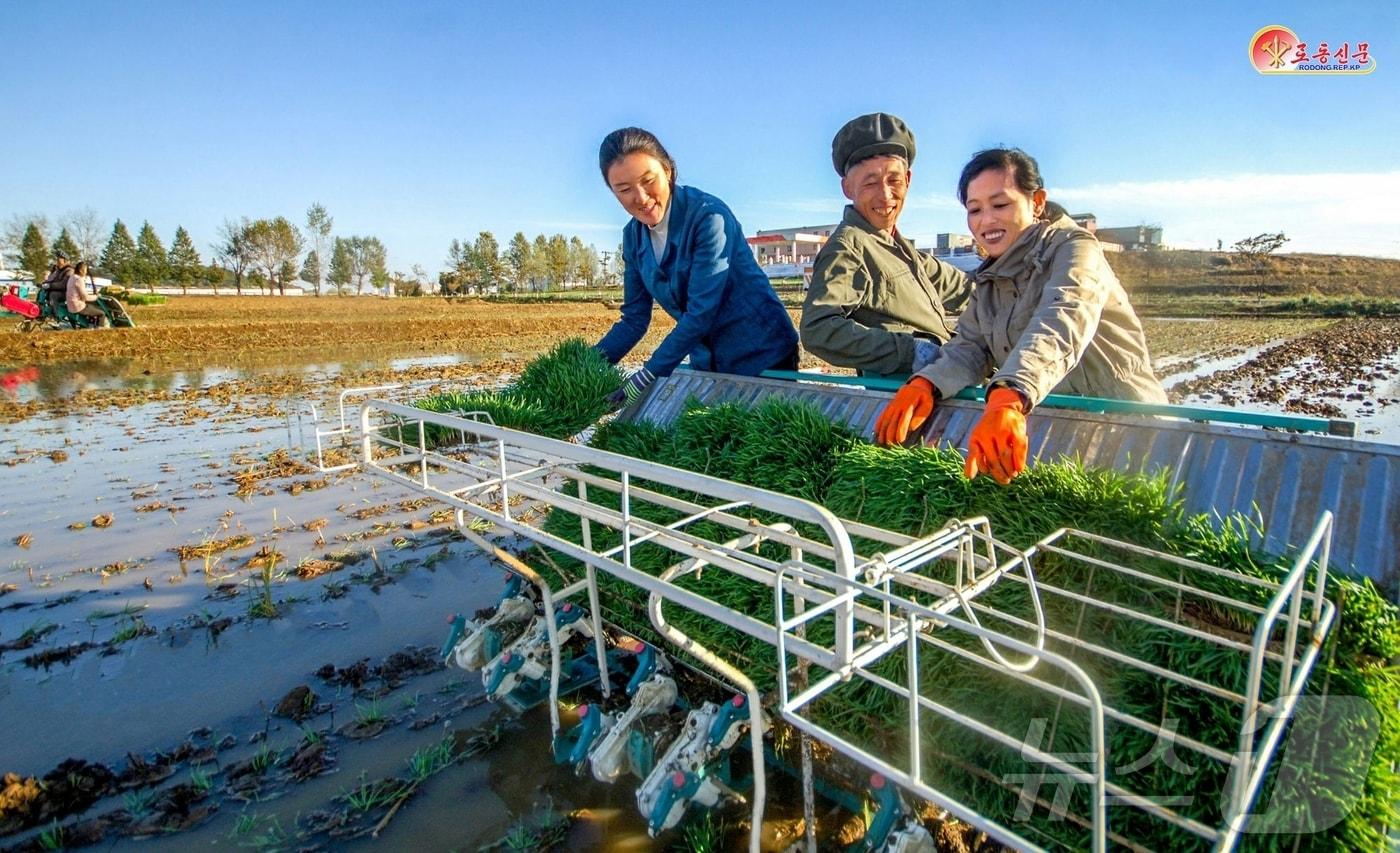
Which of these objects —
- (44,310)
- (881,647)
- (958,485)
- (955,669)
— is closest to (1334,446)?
(958,485)

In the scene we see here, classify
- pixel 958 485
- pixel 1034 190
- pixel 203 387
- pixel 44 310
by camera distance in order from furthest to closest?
pixel 44 310, pixel 203 387, pixel 1034 190, pixel 958 485

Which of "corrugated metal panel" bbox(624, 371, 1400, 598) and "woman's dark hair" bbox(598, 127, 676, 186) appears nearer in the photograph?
"corrugated metal panel" bbox(624, 371, 1400, 598)

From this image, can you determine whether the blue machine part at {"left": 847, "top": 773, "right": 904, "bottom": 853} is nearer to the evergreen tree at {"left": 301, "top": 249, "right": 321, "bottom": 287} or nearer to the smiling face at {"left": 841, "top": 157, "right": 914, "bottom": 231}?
the smiling face at {"left": 841, "top": 157, "right": 914, "bottom": 231}

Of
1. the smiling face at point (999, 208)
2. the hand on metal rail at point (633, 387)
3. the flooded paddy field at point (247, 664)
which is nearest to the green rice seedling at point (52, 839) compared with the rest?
the flooded paddy field at point (247, 664)

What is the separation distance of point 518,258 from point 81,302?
55424 mm

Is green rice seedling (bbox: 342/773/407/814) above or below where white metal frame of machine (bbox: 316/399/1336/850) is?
below

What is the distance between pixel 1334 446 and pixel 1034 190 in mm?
1207

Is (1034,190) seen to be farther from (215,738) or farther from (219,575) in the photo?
(219,575)

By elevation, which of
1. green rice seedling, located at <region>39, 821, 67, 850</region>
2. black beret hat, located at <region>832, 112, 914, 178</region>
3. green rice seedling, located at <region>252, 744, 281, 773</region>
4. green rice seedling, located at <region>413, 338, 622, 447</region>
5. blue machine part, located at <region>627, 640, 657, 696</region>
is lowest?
green rice seedling, located at <region>39, 821, 67, 850</region>

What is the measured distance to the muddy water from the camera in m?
2.94

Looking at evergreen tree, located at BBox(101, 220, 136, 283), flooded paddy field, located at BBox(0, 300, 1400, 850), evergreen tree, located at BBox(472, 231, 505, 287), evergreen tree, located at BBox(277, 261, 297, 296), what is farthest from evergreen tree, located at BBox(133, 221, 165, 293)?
flooded paddy field, located at BBox(0, 300, 1400, 850)

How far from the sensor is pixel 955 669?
2084 mm

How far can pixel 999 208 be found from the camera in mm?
2613

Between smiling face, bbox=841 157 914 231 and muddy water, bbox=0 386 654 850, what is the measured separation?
284 cm
